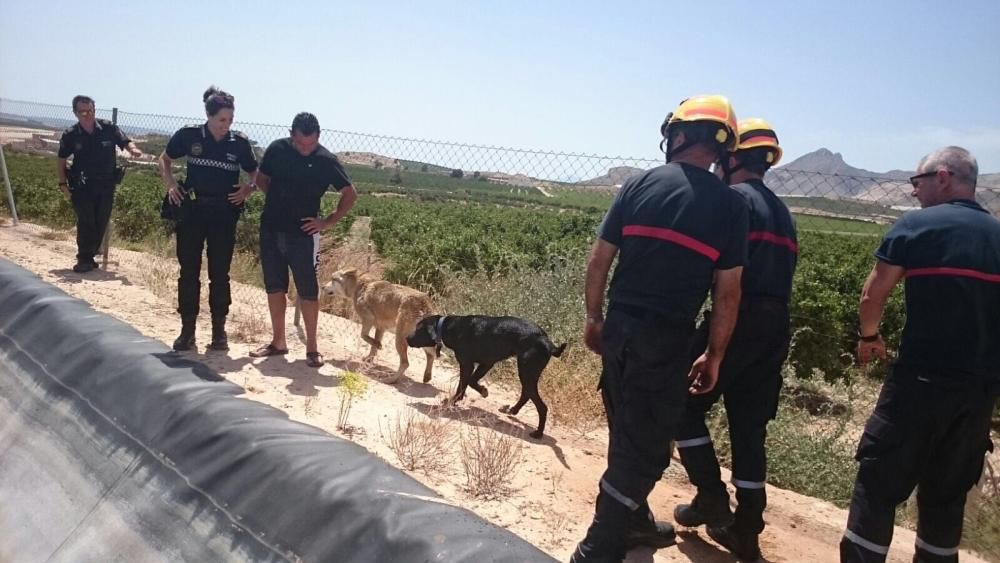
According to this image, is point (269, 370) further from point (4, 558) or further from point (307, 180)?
point (4, 558)

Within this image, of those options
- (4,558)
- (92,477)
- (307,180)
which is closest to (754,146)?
(307,180)

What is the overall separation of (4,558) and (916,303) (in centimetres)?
505

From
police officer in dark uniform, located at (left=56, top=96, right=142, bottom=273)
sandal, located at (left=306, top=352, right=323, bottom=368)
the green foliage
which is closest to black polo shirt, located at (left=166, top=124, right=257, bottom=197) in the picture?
sandal, located at (left=306, top=352, right=323, bottom=368)

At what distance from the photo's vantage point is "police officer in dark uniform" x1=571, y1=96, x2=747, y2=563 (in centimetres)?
287

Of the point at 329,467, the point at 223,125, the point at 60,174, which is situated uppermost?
the point at 223,125

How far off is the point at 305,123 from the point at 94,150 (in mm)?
4356

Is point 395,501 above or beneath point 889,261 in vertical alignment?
beneath

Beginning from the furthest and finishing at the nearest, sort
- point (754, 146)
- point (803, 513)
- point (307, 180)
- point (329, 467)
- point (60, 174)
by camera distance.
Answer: point (60, 174), point (307, 180), point (803, 513), point (754, 146), point (329, 467)

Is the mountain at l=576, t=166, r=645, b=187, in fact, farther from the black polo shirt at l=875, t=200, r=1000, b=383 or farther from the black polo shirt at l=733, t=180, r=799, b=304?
the black polo shirt at l=875, t=200, r=1000, b=383

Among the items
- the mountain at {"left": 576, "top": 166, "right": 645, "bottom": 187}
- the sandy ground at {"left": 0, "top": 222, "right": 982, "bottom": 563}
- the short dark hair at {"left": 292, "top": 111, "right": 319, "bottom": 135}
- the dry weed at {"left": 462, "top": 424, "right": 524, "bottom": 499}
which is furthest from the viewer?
the mountain at {"left": 576, "top": 166, "right": 645, "bottom": 187}

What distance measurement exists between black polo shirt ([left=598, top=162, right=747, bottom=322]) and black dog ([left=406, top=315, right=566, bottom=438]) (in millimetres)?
2236

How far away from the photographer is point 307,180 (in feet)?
18.6

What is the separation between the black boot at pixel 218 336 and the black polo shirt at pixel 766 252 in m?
4.47

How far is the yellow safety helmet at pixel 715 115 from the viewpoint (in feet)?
9.77
